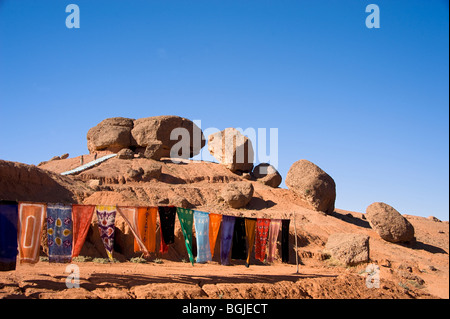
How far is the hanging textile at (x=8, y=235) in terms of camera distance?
33.8ft

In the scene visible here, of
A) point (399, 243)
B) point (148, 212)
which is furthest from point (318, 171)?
point (148, 212)

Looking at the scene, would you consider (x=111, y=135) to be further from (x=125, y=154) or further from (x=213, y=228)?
(x=213, y=228)

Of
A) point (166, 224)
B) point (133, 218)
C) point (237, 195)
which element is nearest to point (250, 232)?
point (166, 224)

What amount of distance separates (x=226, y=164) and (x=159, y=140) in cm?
743

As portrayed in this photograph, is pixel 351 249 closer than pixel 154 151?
Yes

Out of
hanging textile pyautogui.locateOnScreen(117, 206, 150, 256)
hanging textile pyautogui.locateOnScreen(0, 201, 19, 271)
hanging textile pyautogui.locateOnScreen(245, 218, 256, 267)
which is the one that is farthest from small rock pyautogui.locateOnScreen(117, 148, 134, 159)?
hanging textile pyautogui.locateOnScreen(0, 201, 19, 271)

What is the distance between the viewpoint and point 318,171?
31.3 m

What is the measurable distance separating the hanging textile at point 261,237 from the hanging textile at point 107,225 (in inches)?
233

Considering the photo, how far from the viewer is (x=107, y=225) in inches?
501

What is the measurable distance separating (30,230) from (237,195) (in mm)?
19959

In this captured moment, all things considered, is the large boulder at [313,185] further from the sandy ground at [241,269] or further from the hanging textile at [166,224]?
the hanging textile at [166,224]

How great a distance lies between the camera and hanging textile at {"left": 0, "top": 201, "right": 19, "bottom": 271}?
10.3 meters

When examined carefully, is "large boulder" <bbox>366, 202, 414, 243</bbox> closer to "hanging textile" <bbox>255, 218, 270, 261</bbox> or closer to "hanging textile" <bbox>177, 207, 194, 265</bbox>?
"hanging textile" <bbox>255, 218, 270, 261</bbox>
